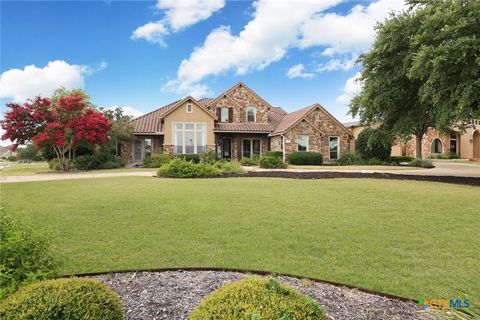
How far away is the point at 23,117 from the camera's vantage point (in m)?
20.0

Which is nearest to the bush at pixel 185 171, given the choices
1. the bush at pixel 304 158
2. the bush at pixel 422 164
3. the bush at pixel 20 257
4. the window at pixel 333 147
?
the bush at pixel 304 158

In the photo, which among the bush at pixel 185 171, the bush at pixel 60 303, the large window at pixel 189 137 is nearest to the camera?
the bush at pixel 60 303

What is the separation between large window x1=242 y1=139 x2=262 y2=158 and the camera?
29.9 metres

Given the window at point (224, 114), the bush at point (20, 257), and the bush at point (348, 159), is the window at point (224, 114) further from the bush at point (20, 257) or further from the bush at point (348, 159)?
the bush at point (20, 257)

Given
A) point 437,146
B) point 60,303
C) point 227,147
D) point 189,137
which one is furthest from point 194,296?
point 437,146

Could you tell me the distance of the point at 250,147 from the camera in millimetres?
30219

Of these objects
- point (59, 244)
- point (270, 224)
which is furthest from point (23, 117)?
point (270, 224)

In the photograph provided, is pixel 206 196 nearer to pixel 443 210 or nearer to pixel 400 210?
pixel 400 210

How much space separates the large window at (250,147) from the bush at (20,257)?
27.0 meters

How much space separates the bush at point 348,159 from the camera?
90.8 feet

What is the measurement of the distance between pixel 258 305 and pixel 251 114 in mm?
29253

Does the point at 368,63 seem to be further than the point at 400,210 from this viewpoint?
Yes

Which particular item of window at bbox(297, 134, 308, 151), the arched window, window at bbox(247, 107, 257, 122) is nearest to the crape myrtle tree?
window at bbox(297, 134, 308, 151)

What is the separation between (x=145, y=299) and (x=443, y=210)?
7.65 meters
